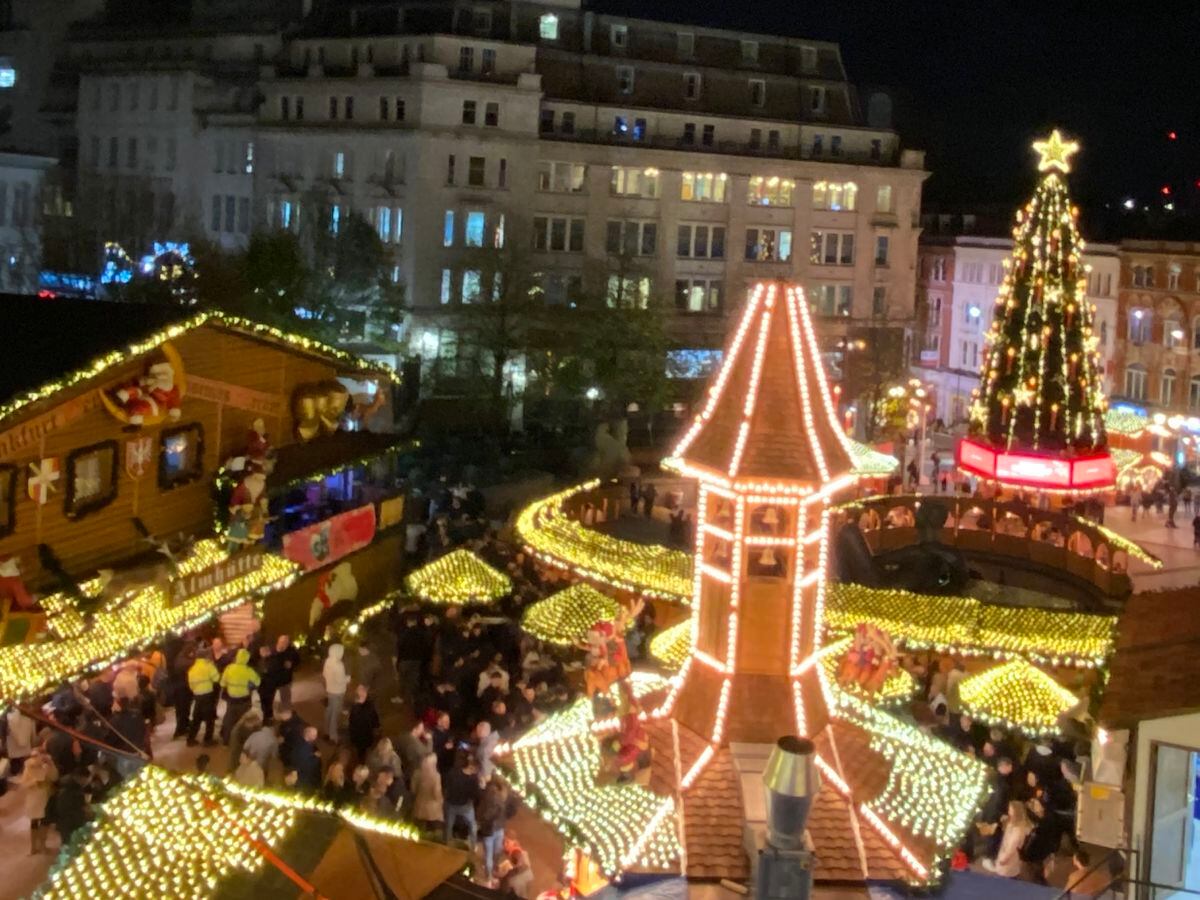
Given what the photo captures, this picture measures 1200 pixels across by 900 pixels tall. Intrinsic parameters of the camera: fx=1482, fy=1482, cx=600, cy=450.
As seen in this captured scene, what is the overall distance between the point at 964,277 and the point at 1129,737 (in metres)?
66.1

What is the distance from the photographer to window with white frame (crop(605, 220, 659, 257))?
61.1 meters

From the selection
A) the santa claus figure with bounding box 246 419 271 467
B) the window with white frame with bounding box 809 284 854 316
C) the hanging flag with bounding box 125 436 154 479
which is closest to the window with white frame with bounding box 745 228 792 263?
the window with white frame with bounding box 809 284 854 316

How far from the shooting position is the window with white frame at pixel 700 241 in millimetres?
63062

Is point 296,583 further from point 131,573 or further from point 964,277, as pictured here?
point 964,277

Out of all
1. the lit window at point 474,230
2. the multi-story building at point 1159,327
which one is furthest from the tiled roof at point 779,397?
the multi-story building at point 1159,327

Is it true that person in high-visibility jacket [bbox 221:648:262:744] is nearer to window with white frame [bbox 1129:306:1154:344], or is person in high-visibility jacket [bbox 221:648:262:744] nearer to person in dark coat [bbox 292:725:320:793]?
person in dark coat [bbox 292:725:320:793]

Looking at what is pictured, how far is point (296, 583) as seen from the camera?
2552 centimetres

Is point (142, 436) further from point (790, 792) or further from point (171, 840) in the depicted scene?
point (790, 792)

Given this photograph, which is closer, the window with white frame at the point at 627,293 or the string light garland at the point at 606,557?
the string light garland at the point at 606,557

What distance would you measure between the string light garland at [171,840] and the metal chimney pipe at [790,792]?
255cm

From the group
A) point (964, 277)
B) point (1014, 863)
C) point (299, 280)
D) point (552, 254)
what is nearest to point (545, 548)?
point (1014, 863)

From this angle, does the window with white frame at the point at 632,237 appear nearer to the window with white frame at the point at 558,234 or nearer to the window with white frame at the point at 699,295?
the window with white frame at the point at 558,234

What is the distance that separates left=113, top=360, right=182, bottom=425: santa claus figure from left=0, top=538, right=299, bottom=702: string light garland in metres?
2.30

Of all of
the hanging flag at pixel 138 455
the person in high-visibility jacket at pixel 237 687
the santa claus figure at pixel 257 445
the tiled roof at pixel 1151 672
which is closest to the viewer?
the tiled roof at pixel 1151 672
